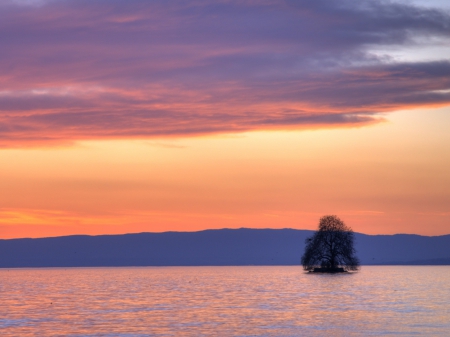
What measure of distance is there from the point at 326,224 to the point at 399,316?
279 feet

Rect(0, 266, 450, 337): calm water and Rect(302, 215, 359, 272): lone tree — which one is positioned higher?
Rect(302, 215, 359, 272): lone tree

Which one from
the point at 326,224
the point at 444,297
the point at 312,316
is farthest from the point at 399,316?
the point at 326,224

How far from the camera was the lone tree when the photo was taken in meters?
142

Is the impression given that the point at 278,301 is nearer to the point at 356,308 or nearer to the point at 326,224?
the point at 356,308

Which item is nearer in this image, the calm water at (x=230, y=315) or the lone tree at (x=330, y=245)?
the calm water at (x=230, y=315)

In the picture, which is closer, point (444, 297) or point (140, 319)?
point (140, 319)

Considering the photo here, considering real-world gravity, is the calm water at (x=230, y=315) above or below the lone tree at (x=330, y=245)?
below

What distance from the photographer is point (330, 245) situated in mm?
143500

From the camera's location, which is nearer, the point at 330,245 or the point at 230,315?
the point at 230,315

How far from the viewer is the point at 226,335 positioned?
47.1m

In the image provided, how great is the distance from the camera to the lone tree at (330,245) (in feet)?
467

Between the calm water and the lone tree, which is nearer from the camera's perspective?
the calm water

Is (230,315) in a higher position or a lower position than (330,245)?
lower

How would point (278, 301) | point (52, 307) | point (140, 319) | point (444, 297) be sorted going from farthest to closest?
point (444, 297) → point (278, 301) → point (52, 307) → point (140, 319)
